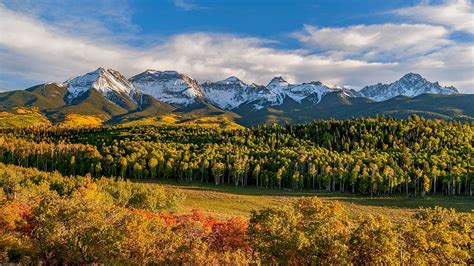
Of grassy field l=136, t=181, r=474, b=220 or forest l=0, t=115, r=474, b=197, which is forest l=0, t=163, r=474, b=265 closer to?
grassy field l=136, t=181, r=474, b=220

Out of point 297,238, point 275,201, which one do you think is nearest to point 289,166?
point 275,201

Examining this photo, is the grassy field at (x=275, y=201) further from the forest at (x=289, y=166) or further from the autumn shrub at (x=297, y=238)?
the autumn shrub at (x=297, y=238)

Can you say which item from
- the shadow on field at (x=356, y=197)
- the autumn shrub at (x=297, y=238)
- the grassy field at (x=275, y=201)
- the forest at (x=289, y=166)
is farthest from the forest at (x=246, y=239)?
the forest at (x=289, y=166)

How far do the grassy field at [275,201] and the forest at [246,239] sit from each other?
54.6 metres

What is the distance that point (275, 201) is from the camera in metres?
128

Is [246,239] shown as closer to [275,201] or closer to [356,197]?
[275,201]

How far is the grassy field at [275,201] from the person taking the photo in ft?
369

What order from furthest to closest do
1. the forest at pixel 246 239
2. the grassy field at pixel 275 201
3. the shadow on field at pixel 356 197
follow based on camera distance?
the shadow on field at pixel 356 197 < the grassy field at pixel 275 201 < the forest at pixel 246 239

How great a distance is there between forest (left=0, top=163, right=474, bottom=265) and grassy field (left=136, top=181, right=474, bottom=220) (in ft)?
179

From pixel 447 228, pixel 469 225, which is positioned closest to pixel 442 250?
pixel 447 228

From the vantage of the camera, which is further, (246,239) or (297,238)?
(246,239)

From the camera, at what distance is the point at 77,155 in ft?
625

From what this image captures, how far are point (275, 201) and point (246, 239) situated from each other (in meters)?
81.0

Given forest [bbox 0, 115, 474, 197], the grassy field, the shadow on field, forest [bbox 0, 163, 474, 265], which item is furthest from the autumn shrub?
forest [bbox 0, 115, 474, 197]
